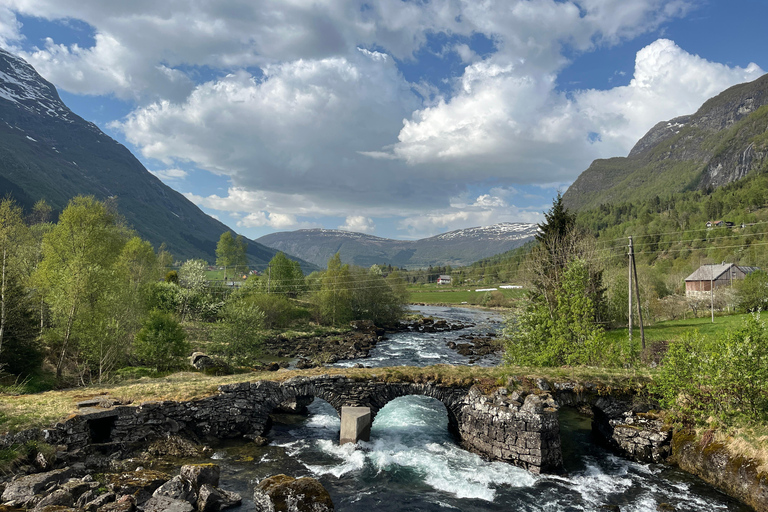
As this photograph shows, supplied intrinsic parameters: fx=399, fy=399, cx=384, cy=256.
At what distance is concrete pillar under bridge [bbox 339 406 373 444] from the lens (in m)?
20.8

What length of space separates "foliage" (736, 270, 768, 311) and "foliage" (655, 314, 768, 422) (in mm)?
43029

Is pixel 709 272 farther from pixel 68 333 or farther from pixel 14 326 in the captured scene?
pixel 14 326

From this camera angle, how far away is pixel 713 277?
7150cm

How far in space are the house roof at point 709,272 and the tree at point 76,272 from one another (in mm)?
88833

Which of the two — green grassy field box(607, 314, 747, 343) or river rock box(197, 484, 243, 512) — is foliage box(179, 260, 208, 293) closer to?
river rock box(197, 484, 243, 512)

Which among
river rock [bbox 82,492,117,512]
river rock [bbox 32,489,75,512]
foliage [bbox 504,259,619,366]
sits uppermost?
foliage [bbox 504,259,619,366]

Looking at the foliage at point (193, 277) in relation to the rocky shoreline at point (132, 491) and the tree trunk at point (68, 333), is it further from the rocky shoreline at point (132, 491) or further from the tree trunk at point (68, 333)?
the rocky shoreline at point (132, 491)

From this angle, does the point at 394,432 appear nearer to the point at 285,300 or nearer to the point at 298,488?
the point at 298,488

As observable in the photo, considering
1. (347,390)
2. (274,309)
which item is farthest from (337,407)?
(274,309)

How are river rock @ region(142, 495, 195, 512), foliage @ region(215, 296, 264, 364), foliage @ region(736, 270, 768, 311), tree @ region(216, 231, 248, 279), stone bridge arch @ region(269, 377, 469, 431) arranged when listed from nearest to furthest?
river rock @ region(142, 495, 195, 512)
stone bridge arch @ region(269, 377, 469, 431)
foliage @ region(215, 296, 264, 364)
foliage @ region(736, 270, 768, 311)
tree @ region(216, 231, 248, 279)

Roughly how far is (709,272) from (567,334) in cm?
6582

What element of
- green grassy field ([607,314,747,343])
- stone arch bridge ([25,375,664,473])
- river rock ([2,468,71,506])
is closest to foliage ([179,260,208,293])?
stone arch bridge ([25,375,664,473])

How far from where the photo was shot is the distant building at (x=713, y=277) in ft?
233

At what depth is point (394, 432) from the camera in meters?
23.2
